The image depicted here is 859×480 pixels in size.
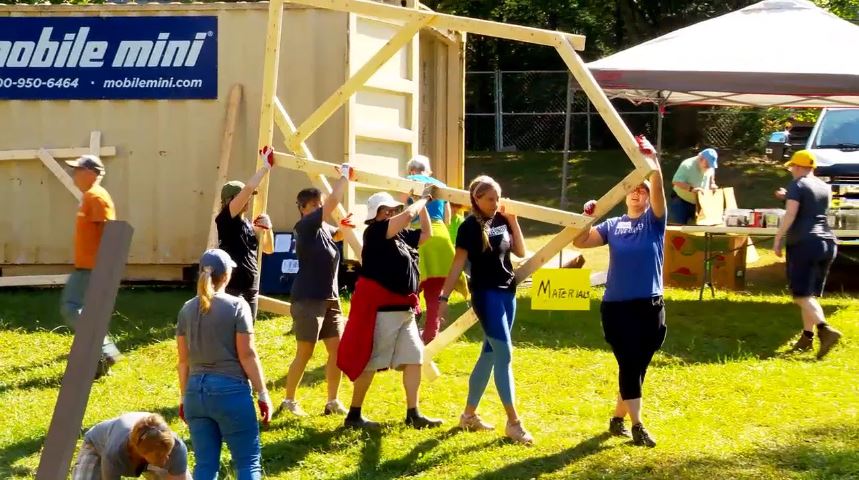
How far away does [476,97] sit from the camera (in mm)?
29719

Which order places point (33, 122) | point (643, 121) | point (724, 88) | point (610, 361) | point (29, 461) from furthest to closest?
point (643, 121)
point (33, 122)
point (724, 88)
point (610, 361)
point (29, 461)

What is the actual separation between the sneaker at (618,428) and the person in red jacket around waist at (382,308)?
133 cm

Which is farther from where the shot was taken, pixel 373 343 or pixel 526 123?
pixel 526 123

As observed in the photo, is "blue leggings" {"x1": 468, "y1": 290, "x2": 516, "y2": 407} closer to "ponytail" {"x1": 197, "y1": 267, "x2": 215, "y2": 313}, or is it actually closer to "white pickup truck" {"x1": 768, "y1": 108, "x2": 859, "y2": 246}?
"ponytail" {"x1": 197, "y1": 267, "x2": 215, "y2": 313}

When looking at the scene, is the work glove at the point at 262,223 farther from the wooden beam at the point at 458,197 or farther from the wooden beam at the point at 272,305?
the wooden beam at the point at 272,305

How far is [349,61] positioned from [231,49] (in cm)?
131

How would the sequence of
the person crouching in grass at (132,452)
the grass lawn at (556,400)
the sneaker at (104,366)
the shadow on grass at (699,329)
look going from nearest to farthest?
the person crouching in grass at (132,452)
the grass lawn at (556,400)
the sneaker at (104,366)
the shadow on grass at (699,329)

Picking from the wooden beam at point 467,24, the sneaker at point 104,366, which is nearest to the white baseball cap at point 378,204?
the wooden beam at point 467,24

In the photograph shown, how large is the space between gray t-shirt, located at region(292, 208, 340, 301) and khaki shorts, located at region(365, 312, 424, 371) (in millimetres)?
637

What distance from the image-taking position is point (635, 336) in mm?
7188

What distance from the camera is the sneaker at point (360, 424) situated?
7.66m

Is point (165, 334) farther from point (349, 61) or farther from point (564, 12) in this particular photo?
point (564, 12)

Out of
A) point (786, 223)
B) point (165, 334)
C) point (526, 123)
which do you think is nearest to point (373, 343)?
point (165, 334)

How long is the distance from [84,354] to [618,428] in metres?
4.46
